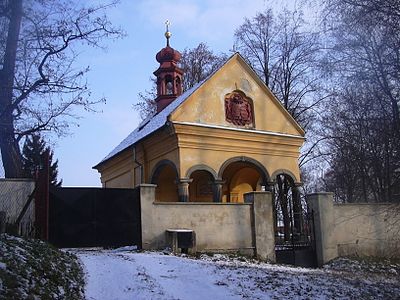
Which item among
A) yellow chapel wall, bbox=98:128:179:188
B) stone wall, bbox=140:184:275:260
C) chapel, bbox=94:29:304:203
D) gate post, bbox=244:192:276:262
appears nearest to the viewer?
stone wall, bbox=140:184:275:260

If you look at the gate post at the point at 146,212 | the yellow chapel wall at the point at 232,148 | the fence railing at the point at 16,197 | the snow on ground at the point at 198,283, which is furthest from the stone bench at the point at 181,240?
the yellow chapel wall at the point at 232,148

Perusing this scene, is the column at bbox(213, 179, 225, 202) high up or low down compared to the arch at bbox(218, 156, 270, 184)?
down

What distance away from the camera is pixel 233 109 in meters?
21.3

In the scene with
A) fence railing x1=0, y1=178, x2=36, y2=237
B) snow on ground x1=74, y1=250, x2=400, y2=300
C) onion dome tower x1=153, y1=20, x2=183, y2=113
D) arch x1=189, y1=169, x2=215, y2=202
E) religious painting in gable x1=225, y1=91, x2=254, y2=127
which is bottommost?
snow on ground x1=74, y1=250, x2=400, y2=300

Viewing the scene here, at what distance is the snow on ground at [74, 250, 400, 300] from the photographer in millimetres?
8438

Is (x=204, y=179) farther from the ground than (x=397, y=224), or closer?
farther from the ground

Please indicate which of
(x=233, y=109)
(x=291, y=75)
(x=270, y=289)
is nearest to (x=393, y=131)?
(x=270, y=289)

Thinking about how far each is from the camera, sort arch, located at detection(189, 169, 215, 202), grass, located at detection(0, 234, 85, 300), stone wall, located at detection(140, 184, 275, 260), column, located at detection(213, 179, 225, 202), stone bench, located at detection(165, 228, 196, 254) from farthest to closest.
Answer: arch, located at detection(189, 169, 215, 202) < column, located at detection(213, 179, 225, 202) < stone wall, located at detection(140, 184, 275, 260) < stone bench, located at detection(165, 228, 196, 254) < grass, located at detection(0, 234, 85, 300)

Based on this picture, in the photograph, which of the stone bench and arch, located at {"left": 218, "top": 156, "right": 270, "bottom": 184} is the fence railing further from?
arch, located at {"left": 218, "top": 156, "right": 270, "bottom": 184}

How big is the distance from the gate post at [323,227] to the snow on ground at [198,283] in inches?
190

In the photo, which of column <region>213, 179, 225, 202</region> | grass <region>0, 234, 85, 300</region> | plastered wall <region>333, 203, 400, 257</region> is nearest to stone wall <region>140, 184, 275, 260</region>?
plastered wall <region>333, 203, 400, 257</region>

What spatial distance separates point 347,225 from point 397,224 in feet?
7.98

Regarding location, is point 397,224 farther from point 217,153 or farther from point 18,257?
point 18,257

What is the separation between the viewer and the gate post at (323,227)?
54.3 ft
